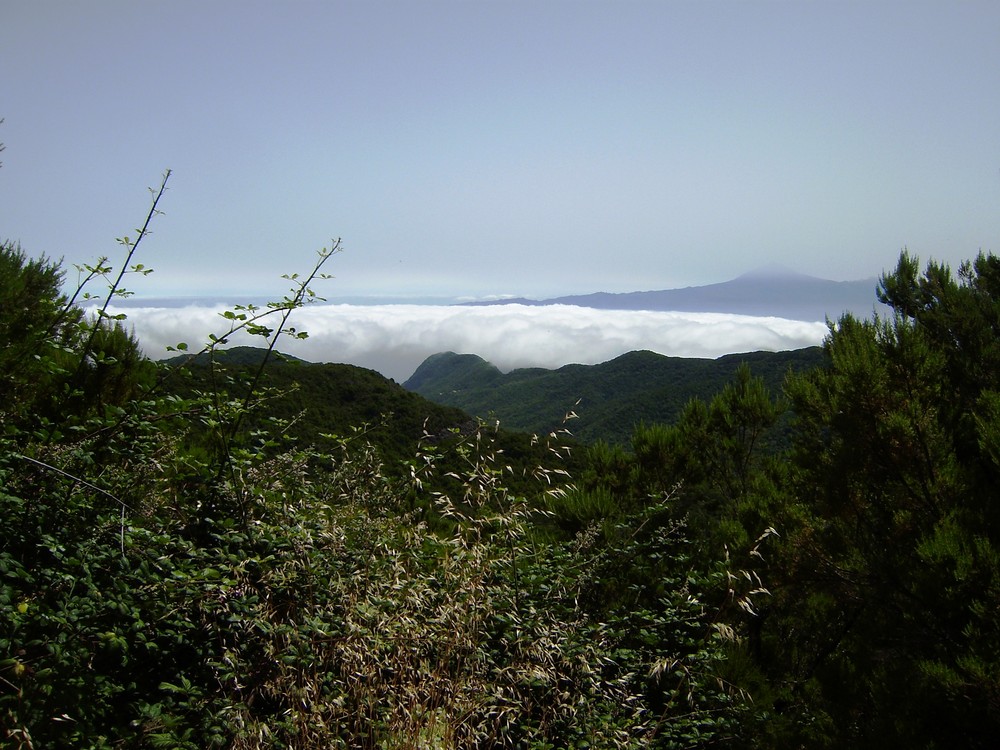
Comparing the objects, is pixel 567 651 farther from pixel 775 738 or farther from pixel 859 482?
pixel 859 482

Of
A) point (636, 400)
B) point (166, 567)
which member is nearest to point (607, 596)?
point (166, 567)

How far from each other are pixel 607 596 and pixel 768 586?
133 centimetres

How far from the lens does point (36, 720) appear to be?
6.77 feet

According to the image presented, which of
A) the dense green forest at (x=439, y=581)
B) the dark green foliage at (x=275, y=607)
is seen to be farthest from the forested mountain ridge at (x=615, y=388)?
the dark green foliage at (x=275, y=607)

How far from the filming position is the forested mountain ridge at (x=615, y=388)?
6856 cm

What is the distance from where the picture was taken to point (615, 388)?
352ft

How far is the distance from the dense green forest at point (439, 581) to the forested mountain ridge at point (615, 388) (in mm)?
31748

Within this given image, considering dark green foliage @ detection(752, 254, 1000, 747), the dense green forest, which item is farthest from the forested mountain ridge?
the dense green forest

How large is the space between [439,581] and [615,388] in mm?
105993

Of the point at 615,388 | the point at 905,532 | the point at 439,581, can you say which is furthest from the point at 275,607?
the point at 615,388

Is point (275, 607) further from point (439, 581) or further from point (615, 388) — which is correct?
point (615, 388)

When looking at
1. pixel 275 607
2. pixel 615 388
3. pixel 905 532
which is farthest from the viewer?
pixel 615 388

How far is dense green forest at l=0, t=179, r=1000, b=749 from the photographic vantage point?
2.47 m

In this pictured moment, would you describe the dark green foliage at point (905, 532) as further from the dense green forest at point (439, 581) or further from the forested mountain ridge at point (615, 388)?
the forested mountain ridge at point (615, 388)
